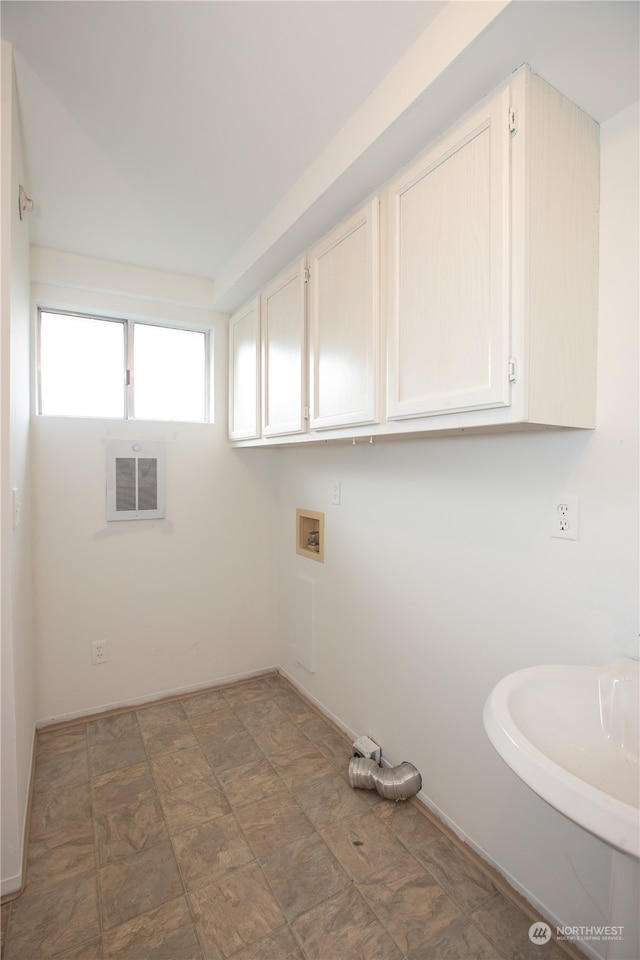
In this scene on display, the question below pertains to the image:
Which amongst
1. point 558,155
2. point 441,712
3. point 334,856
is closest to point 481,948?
point 334,856

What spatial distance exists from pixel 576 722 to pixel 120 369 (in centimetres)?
275

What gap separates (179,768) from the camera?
6.90ft

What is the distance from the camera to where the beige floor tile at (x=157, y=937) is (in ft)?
4.26

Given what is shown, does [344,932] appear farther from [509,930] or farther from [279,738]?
[279,738]

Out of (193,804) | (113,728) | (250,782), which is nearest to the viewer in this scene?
(193,804)

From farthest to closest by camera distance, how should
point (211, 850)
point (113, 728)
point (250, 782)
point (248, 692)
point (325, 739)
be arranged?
point (248, 692) < point (113, 728) < point (325, 739) < point (250, 782) < point (211, 850)

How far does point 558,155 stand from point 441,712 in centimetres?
183

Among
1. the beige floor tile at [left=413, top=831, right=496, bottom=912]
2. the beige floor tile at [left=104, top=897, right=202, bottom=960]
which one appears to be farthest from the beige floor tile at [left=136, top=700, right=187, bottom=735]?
the beige floor tile at [left=413, top=831, right=496, bottom=912]

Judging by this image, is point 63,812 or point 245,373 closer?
point 63,812

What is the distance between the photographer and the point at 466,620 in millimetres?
1654

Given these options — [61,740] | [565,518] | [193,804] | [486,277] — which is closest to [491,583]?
[565,518]

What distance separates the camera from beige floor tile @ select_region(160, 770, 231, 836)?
1786mm

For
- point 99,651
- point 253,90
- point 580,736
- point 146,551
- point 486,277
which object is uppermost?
point 253,90

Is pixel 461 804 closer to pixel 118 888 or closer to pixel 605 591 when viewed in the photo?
pixel 605 591
